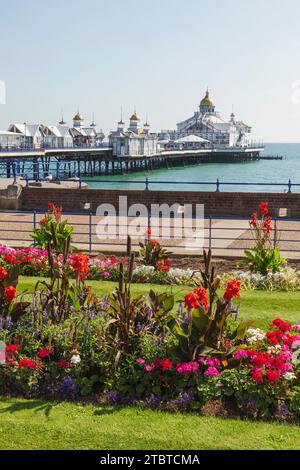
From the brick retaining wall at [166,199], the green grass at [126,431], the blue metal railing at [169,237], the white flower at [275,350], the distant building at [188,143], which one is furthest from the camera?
the distant building at [188,143]

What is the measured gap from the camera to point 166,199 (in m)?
23.5

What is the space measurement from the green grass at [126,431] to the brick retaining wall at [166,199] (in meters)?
17.0

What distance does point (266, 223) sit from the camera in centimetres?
1192

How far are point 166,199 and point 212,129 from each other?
159581 mm

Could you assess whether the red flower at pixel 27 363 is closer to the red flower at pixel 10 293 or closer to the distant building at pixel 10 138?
the red flower at pixel 10 293

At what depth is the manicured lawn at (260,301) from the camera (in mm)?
9250

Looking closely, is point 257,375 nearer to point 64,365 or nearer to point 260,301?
point 64,365

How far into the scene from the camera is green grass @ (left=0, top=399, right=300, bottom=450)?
5664 millimetres

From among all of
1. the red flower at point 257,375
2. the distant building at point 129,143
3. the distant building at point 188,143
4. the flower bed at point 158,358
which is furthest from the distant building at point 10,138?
the red flower at point 257,375

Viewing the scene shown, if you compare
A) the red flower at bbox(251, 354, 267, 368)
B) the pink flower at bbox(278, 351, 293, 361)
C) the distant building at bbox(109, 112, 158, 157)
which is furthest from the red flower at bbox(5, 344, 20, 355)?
the distant building at bbox(109, 112, 158, 157)

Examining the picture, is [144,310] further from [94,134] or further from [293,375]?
[94,134]

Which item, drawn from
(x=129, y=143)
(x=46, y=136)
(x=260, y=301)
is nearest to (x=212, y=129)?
(x=129, y=143)
